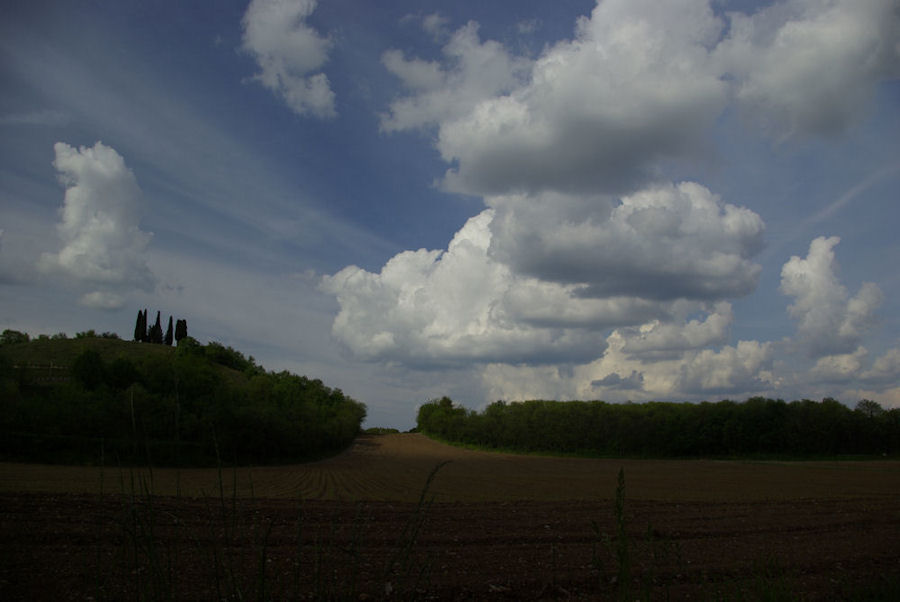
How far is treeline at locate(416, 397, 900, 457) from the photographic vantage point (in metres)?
81.6

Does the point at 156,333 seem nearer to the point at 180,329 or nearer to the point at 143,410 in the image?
the point at 180,329

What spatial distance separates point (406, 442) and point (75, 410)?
73.6 meters

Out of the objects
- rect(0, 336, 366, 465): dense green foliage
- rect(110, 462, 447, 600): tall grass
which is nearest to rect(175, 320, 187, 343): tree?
rect(0, 336, 366, 465): dense green foliage

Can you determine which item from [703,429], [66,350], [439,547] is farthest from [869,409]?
[66,350]

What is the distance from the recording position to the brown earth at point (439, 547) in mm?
3686

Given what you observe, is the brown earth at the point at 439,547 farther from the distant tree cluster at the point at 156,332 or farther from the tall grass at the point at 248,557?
the distant tree cluster at the point at 156,332

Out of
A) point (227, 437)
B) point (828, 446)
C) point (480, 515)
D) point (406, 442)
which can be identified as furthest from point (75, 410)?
point (828, 446)

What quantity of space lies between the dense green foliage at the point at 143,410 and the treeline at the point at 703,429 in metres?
33.1

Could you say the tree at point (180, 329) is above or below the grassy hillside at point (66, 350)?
above

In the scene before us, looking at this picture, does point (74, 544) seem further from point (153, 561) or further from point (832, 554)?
point (832, 554)

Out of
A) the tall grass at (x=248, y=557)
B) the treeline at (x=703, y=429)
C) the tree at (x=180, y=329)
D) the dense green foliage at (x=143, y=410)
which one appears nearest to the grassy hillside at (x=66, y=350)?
the dense green foliage at (x=143, y=410)

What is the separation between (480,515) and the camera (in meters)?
20.4

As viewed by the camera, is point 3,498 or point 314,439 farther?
point 314,439

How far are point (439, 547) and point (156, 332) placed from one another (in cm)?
14969
